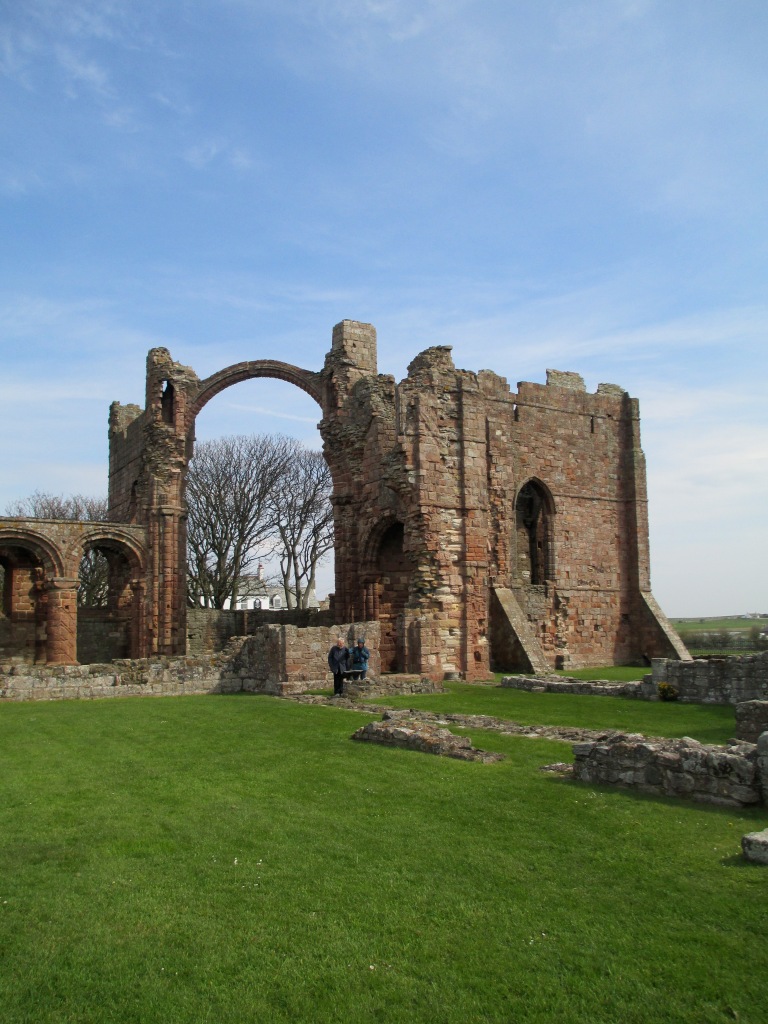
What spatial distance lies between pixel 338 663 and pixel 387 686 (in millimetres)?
1146

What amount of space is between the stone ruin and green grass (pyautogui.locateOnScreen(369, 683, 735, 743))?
417cm

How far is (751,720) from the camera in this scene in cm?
908

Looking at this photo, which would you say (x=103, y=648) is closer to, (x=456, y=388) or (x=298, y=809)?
(x=456, y=388)

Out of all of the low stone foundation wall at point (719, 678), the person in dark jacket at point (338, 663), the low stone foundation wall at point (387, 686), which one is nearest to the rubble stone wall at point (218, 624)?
the low stone foundation wall at point (387, 686)

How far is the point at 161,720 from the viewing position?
12414 mm

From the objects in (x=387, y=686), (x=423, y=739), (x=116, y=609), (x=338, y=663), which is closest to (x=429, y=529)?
(x=387, y=686)

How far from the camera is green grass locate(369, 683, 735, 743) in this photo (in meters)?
11.0

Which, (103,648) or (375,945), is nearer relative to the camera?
(375,945)

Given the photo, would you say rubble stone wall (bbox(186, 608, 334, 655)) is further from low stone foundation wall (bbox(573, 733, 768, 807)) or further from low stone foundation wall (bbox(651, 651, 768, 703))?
low stone foundation wall (bbox(573, 733, 768, 807))

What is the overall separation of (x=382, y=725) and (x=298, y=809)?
3.34m

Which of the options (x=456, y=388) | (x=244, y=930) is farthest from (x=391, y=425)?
(x=244, y=930)

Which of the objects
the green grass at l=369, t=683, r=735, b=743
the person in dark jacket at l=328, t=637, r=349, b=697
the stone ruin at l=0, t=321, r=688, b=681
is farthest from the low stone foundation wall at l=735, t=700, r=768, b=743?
the stone ruin at l=0, t=321, r=688, b=681

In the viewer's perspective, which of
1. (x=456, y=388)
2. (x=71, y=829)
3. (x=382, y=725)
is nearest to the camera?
(x=71, y=829)

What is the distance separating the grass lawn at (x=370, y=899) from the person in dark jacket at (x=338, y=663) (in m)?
7.04
